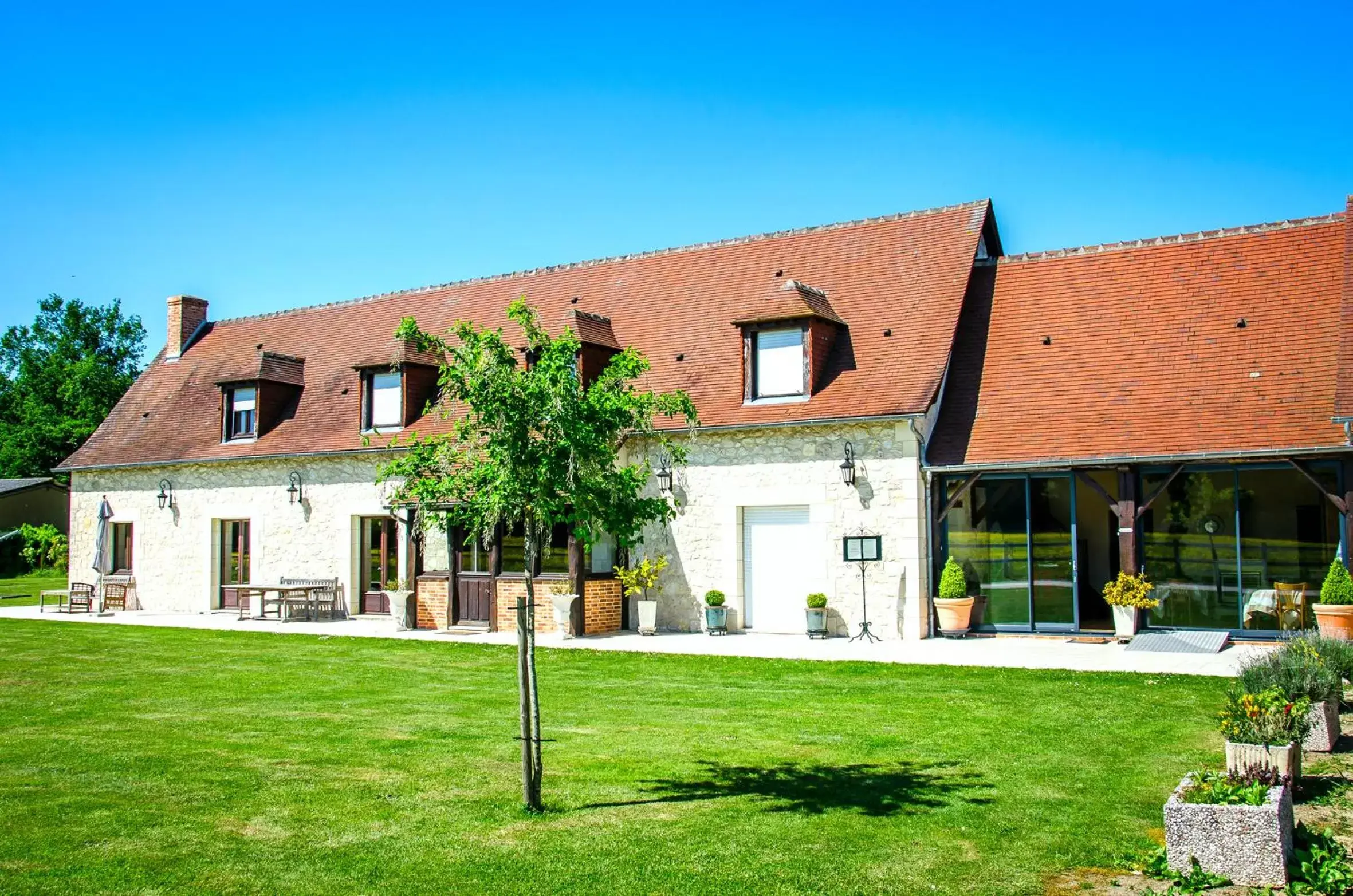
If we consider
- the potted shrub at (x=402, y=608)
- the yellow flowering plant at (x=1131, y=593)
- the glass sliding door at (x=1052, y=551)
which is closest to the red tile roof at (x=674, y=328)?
the glass sliding door at (x=1052, y=551)

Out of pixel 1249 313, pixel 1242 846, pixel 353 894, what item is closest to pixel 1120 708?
pixel 1242 846

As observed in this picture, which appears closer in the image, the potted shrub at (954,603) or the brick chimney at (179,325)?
the potted shrub at (954,603)

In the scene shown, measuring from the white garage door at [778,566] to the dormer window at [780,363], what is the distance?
186cm

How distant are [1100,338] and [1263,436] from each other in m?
3.26

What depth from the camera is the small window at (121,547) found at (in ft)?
81.7

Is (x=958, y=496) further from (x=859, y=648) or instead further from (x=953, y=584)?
(x=859, y=648)

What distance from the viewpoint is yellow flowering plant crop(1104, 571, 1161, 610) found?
15477 millimetres

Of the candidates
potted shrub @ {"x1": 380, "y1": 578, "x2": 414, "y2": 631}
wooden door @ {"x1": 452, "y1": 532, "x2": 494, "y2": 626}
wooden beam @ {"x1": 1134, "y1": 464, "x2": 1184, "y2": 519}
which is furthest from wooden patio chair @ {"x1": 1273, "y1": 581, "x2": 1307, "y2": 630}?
potted shrub @ {"x1": 380, "y1": 578, "x2": 414, "y2": 631}

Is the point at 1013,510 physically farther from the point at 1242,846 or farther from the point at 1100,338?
the point at 1242,846

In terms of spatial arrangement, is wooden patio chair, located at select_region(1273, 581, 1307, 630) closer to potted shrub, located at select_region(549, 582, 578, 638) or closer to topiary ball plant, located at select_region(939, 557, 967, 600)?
topiary ball plant, located at select_region(939, 557, 967, 600)

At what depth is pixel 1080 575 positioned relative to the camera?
55.3 ft

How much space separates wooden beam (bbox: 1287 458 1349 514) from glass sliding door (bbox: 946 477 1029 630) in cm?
344

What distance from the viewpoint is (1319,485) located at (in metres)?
14.3

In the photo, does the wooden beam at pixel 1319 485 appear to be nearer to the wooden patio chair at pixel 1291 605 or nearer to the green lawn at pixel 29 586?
the wooden patio chair at pixel 1291 605
